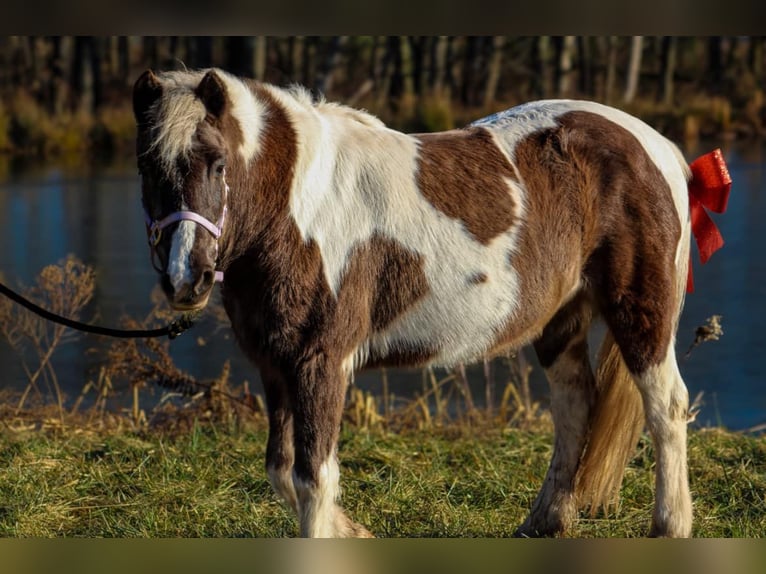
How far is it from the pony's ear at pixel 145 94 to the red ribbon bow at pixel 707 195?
2.28 m

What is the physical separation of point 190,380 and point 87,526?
5.63 feet

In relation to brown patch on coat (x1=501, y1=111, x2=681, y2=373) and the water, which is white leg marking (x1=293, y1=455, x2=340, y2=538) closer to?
brown patch on coat (x1=501, y1=111, x2=681, y2=373)

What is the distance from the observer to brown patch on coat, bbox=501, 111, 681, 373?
161 inches

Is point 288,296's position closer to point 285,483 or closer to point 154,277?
point 285,483

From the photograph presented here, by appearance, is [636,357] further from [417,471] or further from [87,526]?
[87,526]

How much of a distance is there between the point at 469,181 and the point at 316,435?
1084 mm

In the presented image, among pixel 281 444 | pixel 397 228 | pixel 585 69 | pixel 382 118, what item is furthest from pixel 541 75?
pixel 281 444

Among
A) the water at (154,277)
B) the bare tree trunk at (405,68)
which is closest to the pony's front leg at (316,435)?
the water at (154,277)

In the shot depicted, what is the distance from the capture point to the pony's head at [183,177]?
10.9 ft

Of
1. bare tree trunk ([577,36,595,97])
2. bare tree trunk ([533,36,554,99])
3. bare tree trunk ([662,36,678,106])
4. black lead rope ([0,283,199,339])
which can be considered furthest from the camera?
bare tree trunk ([577,36,595,97])

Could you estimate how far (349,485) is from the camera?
5.04 metres

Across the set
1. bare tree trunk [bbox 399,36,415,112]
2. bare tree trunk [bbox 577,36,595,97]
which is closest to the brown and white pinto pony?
bare tree trunk [bbox 399,36,415,112]

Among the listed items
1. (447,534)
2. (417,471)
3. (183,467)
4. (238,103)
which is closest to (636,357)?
(447,534)

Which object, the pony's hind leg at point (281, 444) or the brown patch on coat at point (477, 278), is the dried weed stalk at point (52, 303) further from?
the brown patch on coat at point (477, 278)
